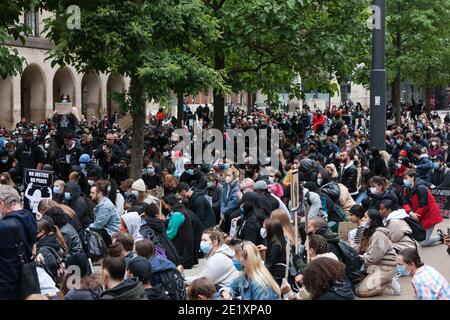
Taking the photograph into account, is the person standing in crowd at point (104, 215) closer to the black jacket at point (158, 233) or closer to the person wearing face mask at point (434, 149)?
the black jacket at point (158, 233)

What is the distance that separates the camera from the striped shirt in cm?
720

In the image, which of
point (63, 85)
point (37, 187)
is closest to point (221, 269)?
point (37, 187)

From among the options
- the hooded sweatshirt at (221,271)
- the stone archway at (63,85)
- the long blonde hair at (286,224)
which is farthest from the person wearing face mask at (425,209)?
the stone archway at (63,85)

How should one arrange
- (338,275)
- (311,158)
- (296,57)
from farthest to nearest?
(296,57) < (311,158) < (338,275)

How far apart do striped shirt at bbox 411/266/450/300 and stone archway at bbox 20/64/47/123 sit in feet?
131

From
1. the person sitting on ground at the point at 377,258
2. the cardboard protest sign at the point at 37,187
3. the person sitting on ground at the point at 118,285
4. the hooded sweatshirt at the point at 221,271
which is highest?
the cardboard protest sign at the point at 37,187

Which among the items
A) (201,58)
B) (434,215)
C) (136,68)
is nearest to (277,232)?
(434,215)

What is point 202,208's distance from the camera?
44.9 feet

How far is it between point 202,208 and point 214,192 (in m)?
1.58

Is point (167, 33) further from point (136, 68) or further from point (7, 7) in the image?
point (7, 7)

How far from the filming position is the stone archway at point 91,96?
165 ft

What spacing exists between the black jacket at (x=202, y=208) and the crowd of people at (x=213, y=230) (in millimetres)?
19

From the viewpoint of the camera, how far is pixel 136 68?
52.7ft
